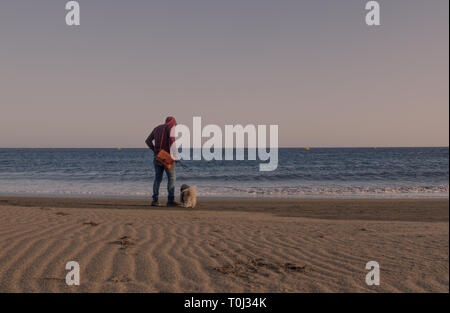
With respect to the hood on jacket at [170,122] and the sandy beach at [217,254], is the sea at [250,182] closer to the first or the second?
the sandy beach at [217,254]

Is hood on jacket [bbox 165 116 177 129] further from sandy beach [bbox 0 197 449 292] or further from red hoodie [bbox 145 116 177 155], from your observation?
sandy beach [bbox 0 197 449 292]

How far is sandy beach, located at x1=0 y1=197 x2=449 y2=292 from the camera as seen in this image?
3934mm

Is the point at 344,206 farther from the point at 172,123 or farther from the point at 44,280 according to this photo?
the point at 44,280

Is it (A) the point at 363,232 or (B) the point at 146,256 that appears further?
(A) the point at 363,232

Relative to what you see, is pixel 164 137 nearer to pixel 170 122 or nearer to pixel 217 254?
pixel 170 122

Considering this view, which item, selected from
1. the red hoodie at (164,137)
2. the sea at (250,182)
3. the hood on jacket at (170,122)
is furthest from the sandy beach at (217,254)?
the hood on jacket at (170,122)

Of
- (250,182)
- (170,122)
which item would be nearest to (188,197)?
(170,122)

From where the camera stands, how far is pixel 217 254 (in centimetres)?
533

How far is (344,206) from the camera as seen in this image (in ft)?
40.3

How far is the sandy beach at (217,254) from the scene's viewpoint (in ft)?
12.9

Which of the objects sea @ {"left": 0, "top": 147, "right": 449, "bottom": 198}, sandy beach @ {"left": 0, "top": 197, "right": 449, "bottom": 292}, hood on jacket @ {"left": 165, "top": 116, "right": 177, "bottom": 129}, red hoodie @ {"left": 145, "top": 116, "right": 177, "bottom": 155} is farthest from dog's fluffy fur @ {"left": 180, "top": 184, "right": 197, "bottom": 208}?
sandy beach @ {"left": 0, "top": 197, "right": 449, "bottom": 292}
